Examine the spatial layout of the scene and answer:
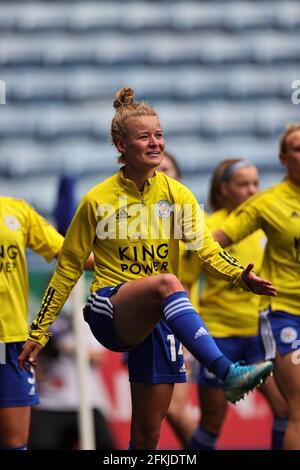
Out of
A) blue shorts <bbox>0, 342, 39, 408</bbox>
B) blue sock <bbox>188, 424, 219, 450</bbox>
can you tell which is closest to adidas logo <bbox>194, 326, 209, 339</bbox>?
blue shorts <bbox>0, 342, 39, 408</bbox>

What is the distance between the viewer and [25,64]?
41.4 feet

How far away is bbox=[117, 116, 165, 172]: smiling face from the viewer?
4668 millimetres

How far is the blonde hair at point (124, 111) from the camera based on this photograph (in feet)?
15.5

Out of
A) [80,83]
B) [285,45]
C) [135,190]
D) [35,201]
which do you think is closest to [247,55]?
[285,45]

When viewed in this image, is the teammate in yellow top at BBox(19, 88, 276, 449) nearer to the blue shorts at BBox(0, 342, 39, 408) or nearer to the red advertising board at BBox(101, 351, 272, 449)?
the blue shorts at BBox(0, 342, 39, 408)

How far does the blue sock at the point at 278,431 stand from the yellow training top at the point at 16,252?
165cm

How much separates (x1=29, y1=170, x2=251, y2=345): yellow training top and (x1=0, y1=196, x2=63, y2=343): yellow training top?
602 millimetres

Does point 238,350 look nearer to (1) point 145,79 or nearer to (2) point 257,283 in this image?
(2) point 257,283

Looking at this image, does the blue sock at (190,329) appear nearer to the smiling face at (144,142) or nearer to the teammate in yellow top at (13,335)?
the smiling face at (144,142)

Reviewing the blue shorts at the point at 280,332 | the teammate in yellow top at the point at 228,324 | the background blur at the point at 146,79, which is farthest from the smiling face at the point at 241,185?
the background blur at the point at 146,79

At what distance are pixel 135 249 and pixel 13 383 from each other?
3.52ft

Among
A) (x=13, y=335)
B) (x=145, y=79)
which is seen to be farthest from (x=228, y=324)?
A: (x=145, y=79)

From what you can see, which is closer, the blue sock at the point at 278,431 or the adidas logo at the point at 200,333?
the adidas logo at the point at 200,333

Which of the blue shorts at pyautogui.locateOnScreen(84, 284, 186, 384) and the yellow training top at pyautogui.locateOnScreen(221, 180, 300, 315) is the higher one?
the yellow training top at pyautogui.locateOnScreen(221, 180, 300, 315)
